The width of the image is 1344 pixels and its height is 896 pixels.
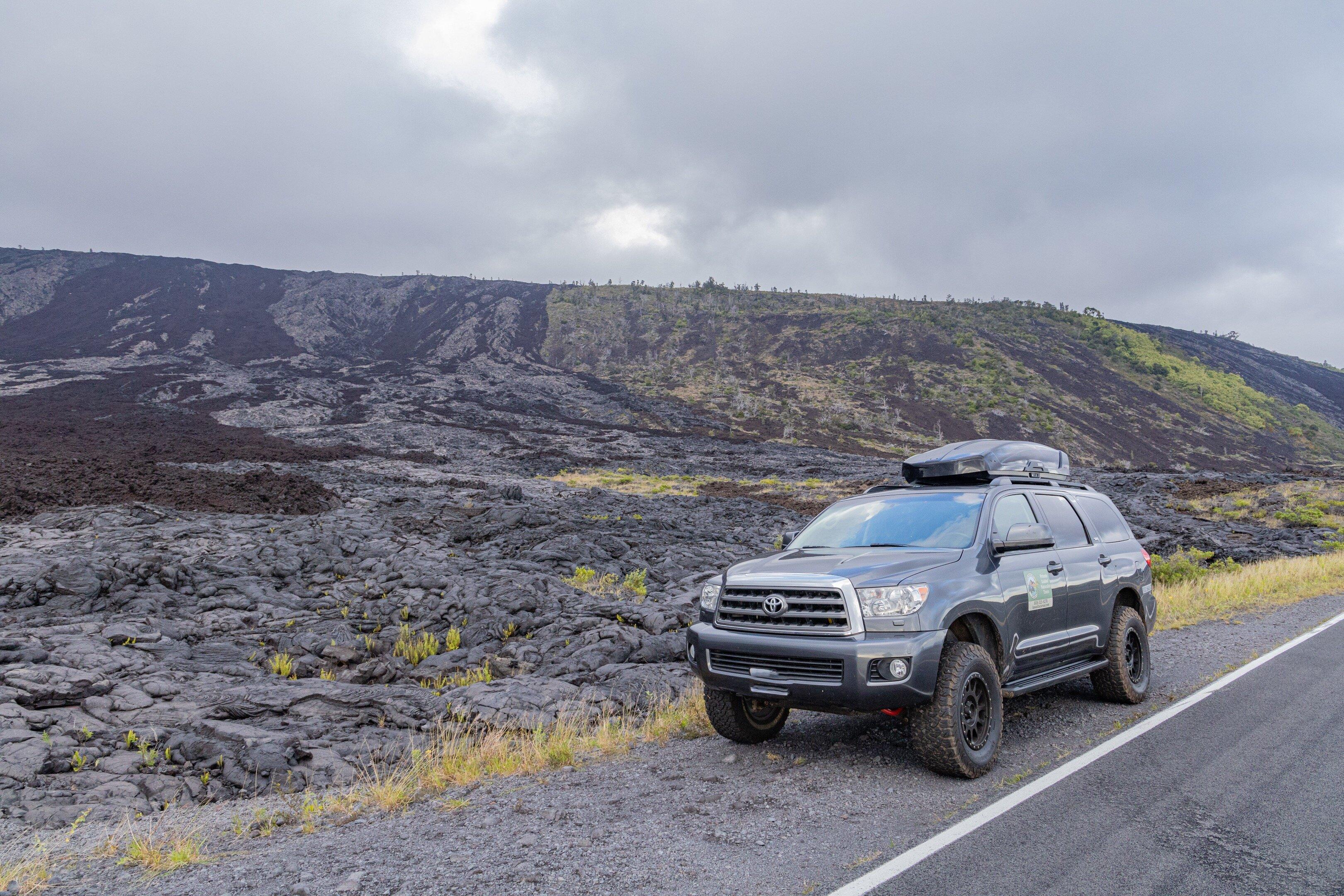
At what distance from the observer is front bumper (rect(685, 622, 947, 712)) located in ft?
15.2

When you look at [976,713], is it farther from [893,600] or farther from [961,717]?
[893,600]

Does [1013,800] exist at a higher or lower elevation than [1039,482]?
lower

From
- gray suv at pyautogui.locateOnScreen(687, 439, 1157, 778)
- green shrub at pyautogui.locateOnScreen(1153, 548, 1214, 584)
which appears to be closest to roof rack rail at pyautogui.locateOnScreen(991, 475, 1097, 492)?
gray suv at pyautogui.locateOnScreen(687, 439, 1157, 778)

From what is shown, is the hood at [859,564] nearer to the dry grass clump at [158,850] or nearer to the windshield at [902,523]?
the windshield at [902,523]

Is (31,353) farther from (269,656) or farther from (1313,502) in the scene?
(1313,502)

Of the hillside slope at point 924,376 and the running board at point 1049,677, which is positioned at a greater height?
the hillside slope at point 924,376

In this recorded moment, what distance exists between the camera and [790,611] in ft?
16.5

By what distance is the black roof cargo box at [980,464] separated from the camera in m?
6.63

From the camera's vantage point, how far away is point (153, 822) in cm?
495

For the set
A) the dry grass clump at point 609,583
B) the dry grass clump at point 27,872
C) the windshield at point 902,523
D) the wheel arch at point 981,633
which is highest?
the windshield at point 902,523

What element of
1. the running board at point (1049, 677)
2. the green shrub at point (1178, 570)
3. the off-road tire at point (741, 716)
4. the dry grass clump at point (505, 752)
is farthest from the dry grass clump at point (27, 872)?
the green shrub at point (1178, 570)

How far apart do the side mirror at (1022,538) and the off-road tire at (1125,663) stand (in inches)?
59.8

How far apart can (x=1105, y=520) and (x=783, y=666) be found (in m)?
4.35

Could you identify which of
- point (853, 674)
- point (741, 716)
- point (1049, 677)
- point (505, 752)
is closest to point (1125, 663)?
point (1049, 677)
